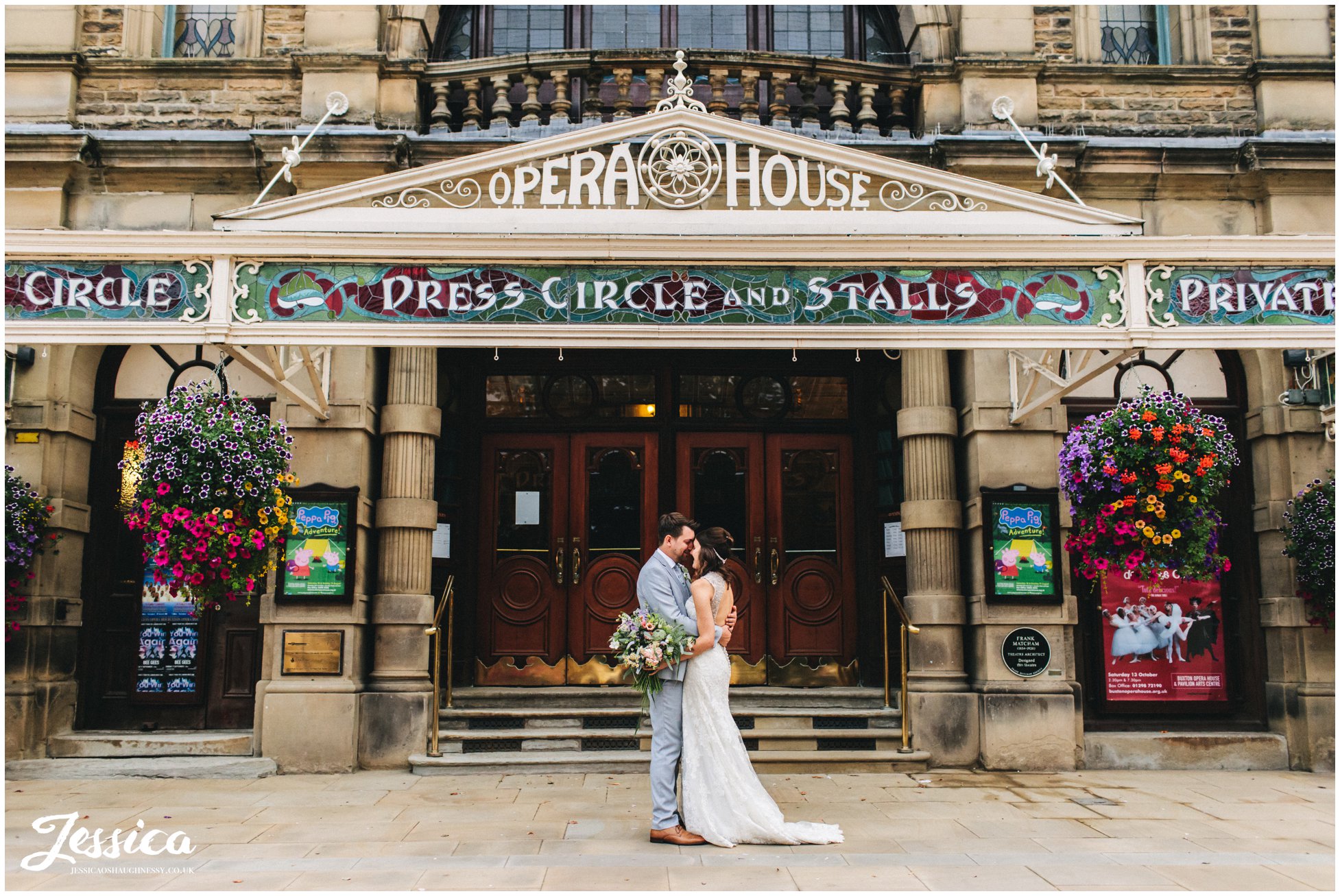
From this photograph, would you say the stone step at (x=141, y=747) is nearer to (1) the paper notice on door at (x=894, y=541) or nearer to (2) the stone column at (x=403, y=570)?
(2) the stone column at (x=403, y=570)

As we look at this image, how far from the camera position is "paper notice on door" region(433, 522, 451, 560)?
9.38 meters

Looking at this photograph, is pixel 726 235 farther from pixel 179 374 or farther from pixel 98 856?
pixel 179 374

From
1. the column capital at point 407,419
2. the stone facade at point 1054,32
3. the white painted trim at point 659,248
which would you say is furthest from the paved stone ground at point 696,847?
the stone facade at point 1054,32

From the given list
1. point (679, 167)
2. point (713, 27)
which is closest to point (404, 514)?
point (679, 167)

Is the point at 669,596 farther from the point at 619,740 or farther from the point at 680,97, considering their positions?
the point at 680,97

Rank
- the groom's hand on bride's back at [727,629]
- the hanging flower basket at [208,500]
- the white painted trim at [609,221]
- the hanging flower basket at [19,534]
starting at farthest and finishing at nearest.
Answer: the hanging flower basket at [19,534]
the hanging flower basket at [208,500]
the white painted trim at [609,221]
the groom's hand on bride's back at [727,629]

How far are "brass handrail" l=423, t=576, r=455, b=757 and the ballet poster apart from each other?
18.8ft

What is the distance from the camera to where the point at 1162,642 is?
8961 millimetres

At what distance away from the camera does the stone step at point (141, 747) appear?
8359 millimetres

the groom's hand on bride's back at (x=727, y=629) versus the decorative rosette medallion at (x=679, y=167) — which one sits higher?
the decorative rosette medallion at (x=679, y=167)

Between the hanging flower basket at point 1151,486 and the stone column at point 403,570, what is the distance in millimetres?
5298

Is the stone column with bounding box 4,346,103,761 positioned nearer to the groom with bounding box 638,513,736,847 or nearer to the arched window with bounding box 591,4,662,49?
the groom with bounding box 638,513,736,847

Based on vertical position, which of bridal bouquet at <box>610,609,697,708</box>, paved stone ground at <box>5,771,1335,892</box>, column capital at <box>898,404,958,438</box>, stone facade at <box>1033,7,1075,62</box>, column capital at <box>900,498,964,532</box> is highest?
stone facade at <box>1033,7,1075,62</box>

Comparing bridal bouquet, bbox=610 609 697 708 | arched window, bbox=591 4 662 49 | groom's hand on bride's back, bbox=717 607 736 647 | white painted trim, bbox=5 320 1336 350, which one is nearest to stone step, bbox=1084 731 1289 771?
white painted trim, bbox=5 320 1336 350
